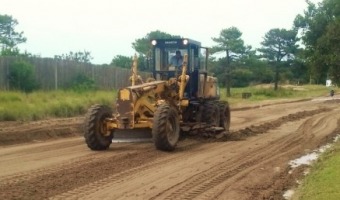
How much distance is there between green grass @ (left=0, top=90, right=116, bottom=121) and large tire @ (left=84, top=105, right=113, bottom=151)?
724 centimetres

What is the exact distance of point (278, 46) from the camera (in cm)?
7488

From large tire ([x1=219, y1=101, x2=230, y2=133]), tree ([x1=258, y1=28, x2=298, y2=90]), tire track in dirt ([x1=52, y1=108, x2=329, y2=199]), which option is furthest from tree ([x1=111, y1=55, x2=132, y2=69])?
tire track in dirt ([x1=52, y1=108, x2=329, y2=199])

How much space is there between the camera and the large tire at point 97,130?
49.4 feet

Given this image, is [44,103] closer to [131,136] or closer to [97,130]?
[131,136]

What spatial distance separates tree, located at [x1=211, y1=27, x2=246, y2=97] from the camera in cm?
6510

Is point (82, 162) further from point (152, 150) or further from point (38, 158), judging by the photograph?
point (152, 150)

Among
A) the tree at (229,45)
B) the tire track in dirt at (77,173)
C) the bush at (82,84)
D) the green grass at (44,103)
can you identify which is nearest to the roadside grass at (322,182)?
the tire track in dirt at (77,173)

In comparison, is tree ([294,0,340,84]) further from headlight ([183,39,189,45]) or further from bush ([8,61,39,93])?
bush ([8,61,39,93])

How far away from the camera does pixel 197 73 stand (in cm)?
1838

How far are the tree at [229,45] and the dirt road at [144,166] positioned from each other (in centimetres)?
4512

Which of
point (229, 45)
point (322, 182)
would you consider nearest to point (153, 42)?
point (322, 182)

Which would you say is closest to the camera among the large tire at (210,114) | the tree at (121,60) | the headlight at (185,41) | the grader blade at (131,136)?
the grader blade at (131,136)

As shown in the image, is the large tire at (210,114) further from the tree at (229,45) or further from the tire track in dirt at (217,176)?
the tree at (229,45)

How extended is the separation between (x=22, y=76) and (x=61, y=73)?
3825 mm
